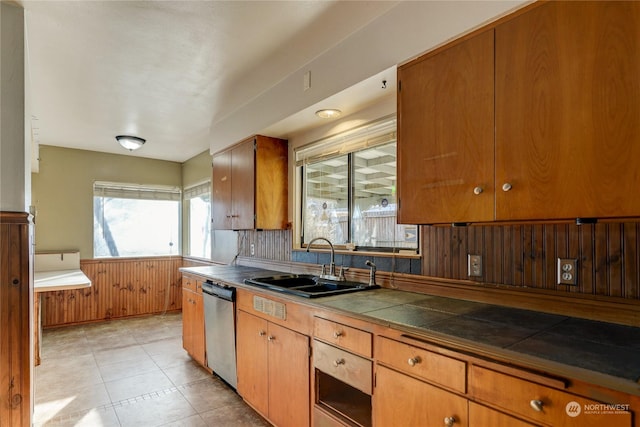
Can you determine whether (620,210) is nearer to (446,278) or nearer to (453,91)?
(453,91)

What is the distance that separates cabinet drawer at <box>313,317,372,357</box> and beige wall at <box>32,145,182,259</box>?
15.8ft

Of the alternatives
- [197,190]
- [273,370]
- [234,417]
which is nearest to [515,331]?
[273,370]

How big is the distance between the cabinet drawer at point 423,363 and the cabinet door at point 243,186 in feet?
6.56

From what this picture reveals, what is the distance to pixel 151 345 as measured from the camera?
4098 mm

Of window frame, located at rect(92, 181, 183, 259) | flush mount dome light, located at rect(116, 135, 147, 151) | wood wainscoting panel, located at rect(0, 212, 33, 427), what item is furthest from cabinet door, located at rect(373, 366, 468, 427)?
window frame, located at rect(92, 181, 183, 259)

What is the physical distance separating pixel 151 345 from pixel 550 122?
14.2ft

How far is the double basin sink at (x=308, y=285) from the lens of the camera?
2.13m

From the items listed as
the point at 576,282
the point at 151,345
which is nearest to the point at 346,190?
the point at 576,282

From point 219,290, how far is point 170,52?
1.79m

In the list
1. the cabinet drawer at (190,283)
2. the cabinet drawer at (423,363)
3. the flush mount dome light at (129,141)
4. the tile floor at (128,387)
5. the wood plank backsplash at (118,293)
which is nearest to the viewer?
the cabinet drawer at (423,363)

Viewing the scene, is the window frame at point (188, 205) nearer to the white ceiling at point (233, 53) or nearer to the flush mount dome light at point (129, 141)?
the flush mount dome light at point (129, 141)

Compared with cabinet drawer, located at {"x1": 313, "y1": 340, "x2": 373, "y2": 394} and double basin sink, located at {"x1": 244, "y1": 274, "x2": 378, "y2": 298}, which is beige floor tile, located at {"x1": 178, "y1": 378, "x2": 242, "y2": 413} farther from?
cabinet drawer, located at {"x1": 313, "y1": 340, "x2": 373, "y2": 394}

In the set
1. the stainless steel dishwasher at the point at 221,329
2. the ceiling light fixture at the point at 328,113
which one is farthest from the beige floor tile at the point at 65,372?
the ceiling light fixture at the point at 328,113

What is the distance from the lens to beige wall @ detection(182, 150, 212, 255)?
5291mm
